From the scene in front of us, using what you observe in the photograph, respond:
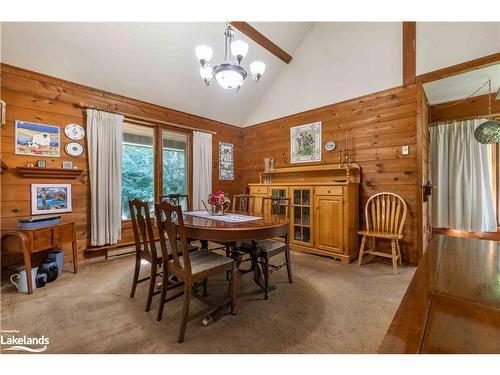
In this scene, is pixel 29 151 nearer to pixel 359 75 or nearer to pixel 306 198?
pixel 306 198

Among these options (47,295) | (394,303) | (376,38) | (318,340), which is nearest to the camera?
(318,340)

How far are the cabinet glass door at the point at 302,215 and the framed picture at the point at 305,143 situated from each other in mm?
736

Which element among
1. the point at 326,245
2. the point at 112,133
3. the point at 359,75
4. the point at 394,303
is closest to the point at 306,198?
the point at 326,245

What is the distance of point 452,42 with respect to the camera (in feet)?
8.35

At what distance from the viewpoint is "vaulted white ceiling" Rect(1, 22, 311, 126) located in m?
2.42

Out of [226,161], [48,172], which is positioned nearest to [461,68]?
[226,161]

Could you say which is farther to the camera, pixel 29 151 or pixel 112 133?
pixel 112 133

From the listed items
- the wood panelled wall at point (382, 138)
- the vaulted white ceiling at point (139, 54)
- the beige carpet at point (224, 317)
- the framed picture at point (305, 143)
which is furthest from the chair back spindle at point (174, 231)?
the framed picture at point (305, 143)

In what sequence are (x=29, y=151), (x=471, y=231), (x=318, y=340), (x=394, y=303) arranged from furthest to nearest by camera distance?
1. (x=471, y=231)
2. (x=29, y=151)
3. (x=394, y=303)
4. (x=318, y=340)

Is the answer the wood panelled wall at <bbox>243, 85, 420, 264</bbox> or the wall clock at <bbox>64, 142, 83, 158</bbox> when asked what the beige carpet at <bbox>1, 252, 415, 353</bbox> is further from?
the wall clock at <bbox>64, 142, 83, 158</bbox>

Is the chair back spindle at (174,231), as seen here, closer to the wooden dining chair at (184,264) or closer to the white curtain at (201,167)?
the wooden dining chair at (184,264)

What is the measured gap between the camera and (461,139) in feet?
12.2

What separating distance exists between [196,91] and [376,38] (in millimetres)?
2789

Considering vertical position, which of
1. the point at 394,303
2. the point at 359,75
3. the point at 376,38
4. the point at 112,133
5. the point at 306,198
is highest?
the point at 376,38
